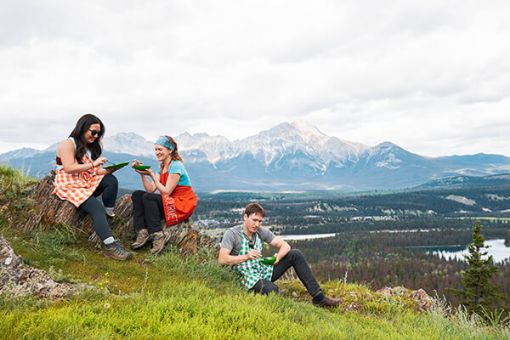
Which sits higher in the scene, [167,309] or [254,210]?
[254,210]

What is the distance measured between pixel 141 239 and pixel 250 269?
3.10m

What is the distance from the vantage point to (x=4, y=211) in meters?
10.3

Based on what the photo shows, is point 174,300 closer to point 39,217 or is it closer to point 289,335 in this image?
point 289,335

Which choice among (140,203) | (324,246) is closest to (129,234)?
(140,203)

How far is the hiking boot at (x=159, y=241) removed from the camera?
10.4 metres

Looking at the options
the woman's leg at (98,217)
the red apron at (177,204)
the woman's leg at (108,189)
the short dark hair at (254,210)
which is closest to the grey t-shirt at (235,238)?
the short dark hair at (254,210)

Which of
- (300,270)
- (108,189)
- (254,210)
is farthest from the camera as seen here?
(108,189)

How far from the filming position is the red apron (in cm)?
1050

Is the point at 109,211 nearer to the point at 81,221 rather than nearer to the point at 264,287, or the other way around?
the point at 81,221

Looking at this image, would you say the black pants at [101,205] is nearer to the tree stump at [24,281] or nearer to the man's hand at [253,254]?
the tree stump at [24,281]

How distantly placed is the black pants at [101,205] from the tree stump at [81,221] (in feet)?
1.41

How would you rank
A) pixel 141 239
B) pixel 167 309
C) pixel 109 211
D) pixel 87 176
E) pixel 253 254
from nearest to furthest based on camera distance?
pixel 167 309
pixel 253 254
pixel 87 176
pixel 141 239
pixel 109 211

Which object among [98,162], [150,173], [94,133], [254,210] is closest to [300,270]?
[254,210]

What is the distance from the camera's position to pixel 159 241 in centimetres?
1052
